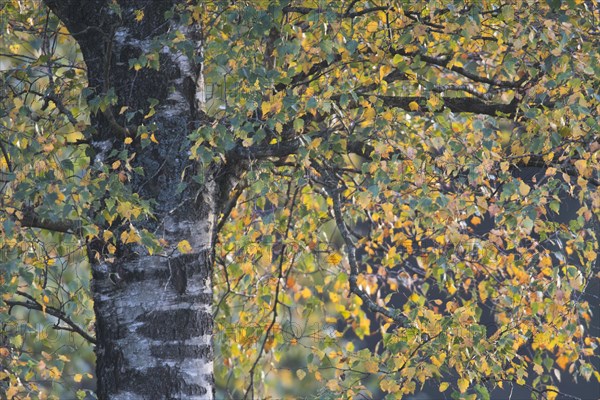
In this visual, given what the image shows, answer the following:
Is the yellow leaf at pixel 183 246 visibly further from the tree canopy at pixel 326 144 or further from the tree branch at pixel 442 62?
the tree branch at pixel 442 62

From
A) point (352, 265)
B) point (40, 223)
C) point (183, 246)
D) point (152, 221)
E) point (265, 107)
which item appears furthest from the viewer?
point (352, 265)

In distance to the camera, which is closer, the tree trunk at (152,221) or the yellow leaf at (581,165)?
the yellow leaf at (581,165)

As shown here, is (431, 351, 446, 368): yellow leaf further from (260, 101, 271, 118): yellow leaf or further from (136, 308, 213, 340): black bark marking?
(260, 101, 271, 118): yellow leaf

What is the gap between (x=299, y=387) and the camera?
40.1 feet

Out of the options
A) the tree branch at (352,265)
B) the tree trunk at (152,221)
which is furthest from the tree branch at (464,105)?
the tree trunk at (152,221)

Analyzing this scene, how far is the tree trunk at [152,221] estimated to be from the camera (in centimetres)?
401

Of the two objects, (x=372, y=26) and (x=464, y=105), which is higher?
(x=372, y=26)

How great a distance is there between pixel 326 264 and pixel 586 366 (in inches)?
70.6

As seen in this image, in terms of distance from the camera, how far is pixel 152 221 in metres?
4.13

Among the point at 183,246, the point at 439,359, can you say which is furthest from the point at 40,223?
the point at 439,359

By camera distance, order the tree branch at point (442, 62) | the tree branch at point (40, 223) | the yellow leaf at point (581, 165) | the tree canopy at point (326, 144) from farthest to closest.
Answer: the tree branch at point (40, 223) < the tree branch at point (442, 62) < the yellow leaf at point (581, 165) < the tree canopy at point (326, 144)

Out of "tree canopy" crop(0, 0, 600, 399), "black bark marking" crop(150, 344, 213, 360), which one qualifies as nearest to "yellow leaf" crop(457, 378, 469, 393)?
"tree canopy" crop(0, 0, 600, 399)

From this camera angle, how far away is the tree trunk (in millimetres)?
4008

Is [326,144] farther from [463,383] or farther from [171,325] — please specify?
[463,383]
